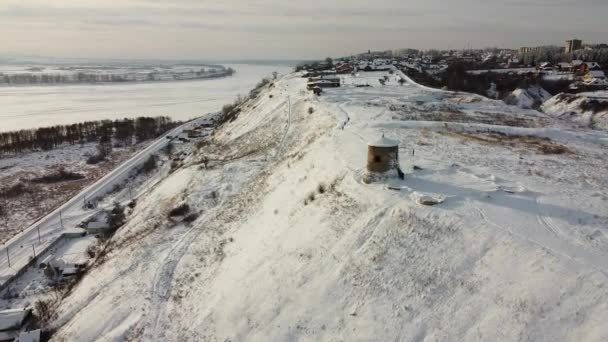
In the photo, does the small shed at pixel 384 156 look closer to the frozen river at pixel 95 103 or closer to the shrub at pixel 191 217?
the shrub at pixel 191 217

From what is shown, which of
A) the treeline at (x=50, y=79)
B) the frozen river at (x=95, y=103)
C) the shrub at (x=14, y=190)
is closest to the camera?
the shrub at (x=14, y=190)

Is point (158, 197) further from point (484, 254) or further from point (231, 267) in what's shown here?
point (484, 254)

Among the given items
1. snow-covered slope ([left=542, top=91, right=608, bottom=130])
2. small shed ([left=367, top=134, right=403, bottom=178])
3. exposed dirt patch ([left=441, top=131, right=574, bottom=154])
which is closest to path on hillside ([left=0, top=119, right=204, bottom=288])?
small shed ([left=367, top=134, right=403, bottom=178])

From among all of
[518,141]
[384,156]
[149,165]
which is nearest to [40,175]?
[149,165]

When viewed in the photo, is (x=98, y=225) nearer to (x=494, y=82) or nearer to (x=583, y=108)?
(x=583, y=108)

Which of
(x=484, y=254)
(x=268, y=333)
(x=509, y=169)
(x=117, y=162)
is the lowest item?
(x=117, y=162)

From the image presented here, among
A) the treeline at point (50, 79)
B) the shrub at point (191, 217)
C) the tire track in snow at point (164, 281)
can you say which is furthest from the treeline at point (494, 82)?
the treeline at point (50, 79)

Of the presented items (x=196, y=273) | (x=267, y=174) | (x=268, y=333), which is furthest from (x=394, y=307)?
(x=267, y=174)
